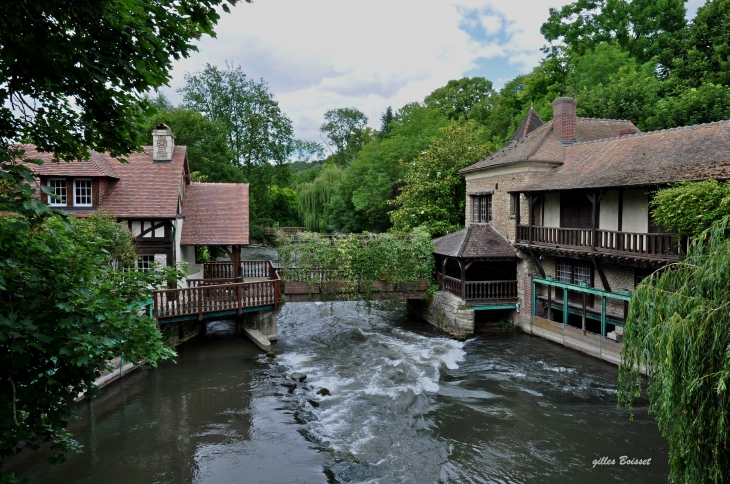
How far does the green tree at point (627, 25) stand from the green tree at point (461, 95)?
14.6 metres

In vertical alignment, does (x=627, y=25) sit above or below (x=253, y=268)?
above

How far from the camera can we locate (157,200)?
1703 cm

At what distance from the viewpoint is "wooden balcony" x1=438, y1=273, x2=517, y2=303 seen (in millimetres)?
18016

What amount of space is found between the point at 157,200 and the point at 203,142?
1726cm

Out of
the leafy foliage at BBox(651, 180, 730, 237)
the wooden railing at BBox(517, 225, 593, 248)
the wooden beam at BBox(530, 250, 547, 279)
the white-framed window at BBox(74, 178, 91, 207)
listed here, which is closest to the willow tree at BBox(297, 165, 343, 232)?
the wooden railing at BBox(517, 225, 593, 248)

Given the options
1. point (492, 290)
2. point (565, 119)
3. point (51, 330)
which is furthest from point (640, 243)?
point (51, 330)

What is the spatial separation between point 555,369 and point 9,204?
548 inches

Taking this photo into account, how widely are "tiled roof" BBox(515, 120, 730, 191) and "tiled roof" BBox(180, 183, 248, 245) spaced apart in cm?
1126

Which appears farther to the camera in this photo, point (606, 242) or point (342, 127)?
point (342, 127)

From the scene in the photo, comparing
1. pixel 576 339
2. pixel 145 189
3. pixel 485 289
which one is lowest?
pixel 576 339

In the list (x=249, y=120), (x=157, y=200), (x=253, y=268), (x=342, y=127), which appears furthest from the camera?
(x=342, y=127)

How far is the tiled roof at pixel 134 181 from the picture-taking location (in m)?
16.0
